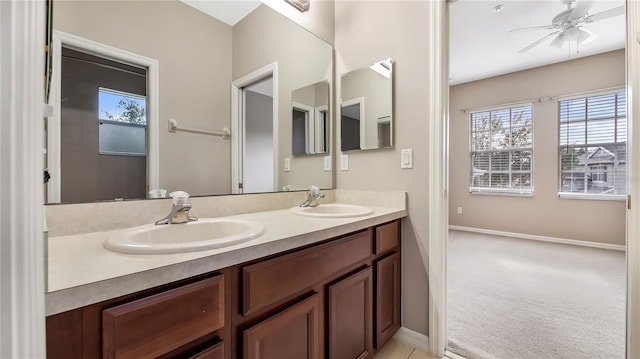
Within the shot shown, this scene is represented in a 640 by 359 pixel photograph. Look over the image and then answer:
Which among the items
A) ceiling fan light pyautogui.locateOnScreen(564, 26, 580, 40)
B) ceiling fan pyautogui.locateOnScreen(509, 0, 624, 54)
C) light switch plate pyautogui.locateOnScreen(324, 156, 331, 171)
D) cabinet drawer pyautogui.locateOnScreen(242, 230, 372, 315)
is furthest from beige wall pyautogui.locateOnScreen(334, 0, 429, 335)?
ceiling fan light pyautogui.locateOnScreen(564, 26, 580, 40)

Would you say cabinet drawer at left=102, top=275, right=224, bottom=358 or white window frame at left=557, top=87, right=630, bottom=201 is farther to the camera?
white window frame at left=557, top=87, right=630, bottom=201

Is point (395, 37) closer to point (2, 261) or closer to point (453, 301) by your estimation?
point (2, 261)

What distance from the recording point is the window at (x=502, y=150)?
442 centimetres

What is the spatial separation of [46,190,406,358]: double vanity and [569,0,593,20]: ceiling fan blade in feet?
9.67

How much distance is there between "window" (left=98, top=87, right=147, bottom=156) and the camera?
1059mm

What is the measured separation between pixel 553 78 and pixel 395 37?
157 inches

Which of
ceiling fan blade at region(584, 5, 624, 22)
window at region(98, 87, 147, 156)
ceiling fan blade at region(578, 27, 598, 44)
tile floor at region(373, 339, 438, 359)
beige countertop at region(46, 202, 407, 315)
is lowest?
tile floor at region(373, 339, 438, 359)

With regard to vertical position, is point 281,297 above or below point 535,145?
below

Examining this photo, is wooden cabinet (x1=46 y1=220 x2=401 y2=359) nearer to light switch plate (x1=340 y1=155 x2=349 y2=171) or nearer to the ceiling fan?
light switch plate (x1=340 y1=155 x2=349 y2=171)

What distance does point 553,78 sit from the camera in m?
4.14

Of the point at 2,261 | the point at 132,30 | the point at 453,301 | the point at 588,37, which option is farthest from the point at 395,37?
the point at 588,37

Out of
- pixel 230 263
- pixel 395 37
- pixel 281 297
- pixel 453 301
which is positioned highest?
pixel 395 37

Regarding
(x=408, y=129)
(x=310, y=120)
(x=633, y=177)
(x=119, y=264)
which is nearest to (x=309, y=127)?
(x=310, y=120)

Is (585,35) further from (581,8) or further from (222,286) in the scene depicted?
(222,286)
